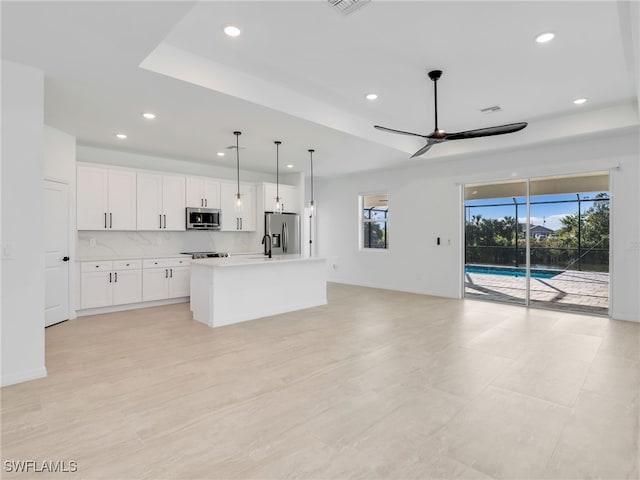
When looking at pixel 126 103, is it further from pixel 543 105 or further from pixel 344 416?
pixel 543 105

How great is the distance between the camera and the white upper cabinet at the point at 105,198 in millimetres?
5402

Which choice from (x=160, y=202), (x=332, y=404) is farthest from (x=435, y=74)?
(x=160, y=202)

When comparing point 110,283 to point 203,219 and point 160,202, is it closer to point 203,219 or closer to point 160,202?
point 160,202

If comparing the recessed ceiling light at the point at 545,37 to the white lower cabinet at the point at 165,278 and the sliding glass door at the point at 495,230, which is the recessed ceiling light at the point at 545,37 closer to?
the sliding glass door at the point at 495,230

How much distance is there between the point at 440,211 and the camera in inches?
277

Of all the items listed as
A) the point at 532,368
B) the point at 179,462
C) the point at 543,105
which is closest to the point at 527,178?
the point at 543,105

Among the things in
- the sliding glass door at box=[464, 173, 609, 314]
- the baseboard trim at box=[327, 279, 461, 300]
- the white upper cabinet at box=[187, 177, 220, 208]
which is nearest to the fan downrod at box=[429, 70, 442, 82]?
the sliding glass door at box=[464, 173, 609, 314]

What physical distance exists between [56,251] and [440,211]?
21.3ft

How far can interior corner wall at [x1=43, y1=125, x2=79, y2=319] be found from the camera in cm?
470

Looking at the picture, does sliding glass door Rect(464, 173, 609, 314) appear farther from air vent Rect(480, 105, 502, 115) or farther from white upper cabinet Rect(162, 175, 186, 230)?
white upper cabinet Rect(162, 175, 186, 230)

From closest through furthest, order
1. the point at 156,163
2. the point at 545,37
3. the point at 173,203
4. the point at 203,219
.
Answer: the point at 545,37 < the point at 173,203 < the point at 156,163 < the point at 203,219

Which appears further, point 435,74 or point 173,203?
point 173,203

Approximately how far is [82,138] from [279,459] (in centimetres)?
547

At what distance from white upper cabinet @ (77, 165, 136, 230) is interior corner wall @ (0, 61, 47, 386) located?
2.61 meters
